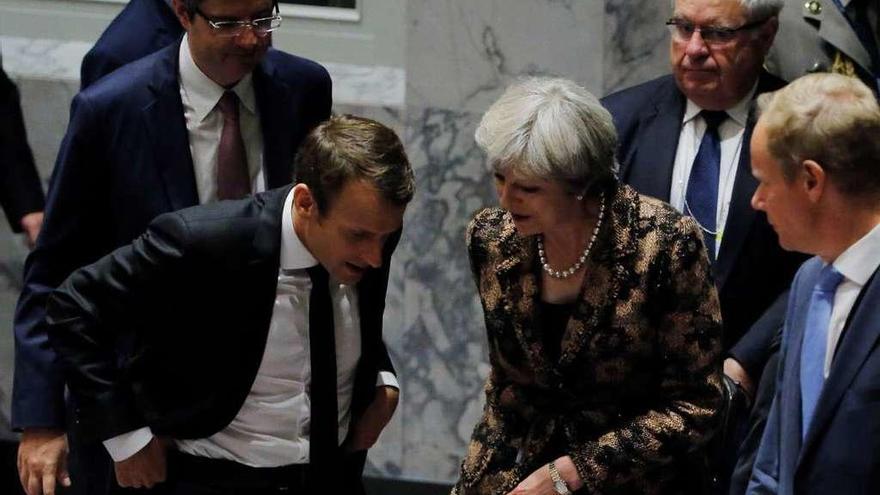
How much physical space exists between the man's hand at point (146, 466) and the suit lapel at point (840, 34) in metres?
1.84

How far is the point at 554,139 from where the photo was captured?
310 cm

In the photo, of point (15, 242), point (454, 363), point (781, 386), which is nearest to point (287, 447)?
point (781, 386)

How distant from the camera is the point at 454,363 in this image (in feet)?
16.7

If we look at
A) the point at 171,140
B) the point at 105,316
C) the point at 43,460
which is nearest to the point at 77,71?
the point at 171,140

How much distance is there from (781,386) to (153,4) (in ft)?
6.75

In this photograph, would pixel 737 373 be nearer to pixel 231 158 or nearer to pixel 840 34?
A: pixel 840 34

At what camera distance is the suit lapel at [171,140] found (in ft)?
11.9

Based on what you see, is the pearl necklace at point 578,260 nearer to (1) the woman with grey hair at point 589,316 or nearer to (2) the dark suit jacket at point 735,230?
(1) the woman with grey hair at point 589,316

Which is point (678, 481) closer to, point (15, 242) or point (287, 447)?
point (287, 447)

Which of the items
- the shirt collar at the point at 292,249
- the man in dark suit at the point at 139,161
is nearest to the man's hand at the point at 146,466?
the man in dark suit at the point at 139,161

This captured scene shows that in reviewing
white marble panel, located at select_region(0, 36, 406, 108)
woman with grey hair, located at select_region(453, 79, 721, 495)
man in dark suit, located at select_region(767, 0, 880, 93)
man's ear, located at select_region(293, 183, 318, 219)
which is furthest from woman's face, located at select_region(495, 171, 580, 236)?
white marble panel, located at select_region(0, 36, 406, 108)

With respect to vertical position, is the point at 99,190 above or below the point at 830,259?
below

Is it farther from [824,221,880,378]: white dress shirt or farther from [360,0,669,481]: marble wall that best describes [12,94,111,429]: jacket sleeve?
[824,221,880,378]: white dress shirt

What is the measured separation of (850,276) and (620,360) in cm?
54
